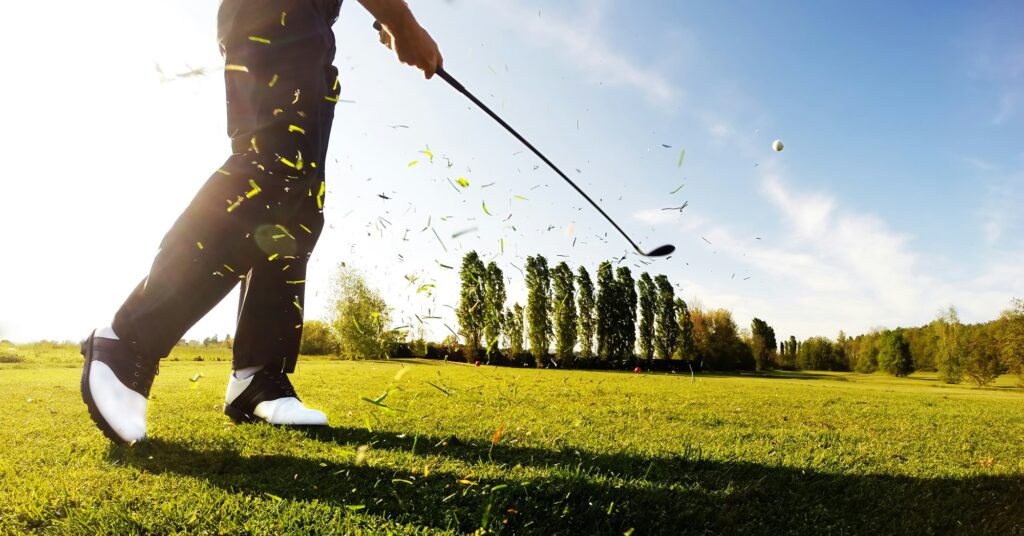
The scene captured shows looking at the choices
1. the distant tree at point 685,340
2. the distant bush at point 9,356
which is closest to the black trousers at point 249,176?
the distant bush at point 9,356

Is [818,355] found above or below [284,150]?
below

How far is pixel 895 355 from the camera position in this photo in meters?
55.7

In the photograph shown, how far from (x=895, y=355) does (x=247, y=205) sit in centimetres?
6702

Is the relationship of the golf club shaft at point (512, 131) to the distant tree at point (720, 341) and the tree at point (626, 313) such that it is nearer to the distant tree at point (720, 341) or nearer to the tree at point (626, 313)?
the tree at point (626, 313)

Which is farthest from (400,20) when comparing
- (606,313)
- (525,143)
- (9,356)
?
(606,313)

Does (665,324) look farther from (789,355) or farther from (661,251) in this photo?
(661,251)

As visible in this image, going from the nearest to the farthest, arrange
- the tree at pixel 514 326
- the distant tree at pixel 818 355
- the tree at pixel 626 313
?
1. the tree at pixel 514 326
2. the tree at pixel 626 313
3. the distant tree at pixel 818 355

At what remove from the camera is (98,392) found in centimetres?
244

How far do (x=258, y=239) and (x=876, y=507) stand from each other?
9.18ft

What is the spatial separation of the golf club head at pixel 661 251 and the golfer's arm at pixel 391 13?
197 cm

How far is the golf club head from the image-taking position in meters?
3.67

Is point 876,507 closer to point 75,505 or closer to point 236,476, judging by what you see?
point 236,476

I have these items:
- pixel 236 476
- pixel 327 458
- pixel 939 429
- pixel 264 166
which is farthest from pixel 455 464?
pixel 939 429

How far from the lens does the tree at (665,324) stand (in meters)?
38.7
